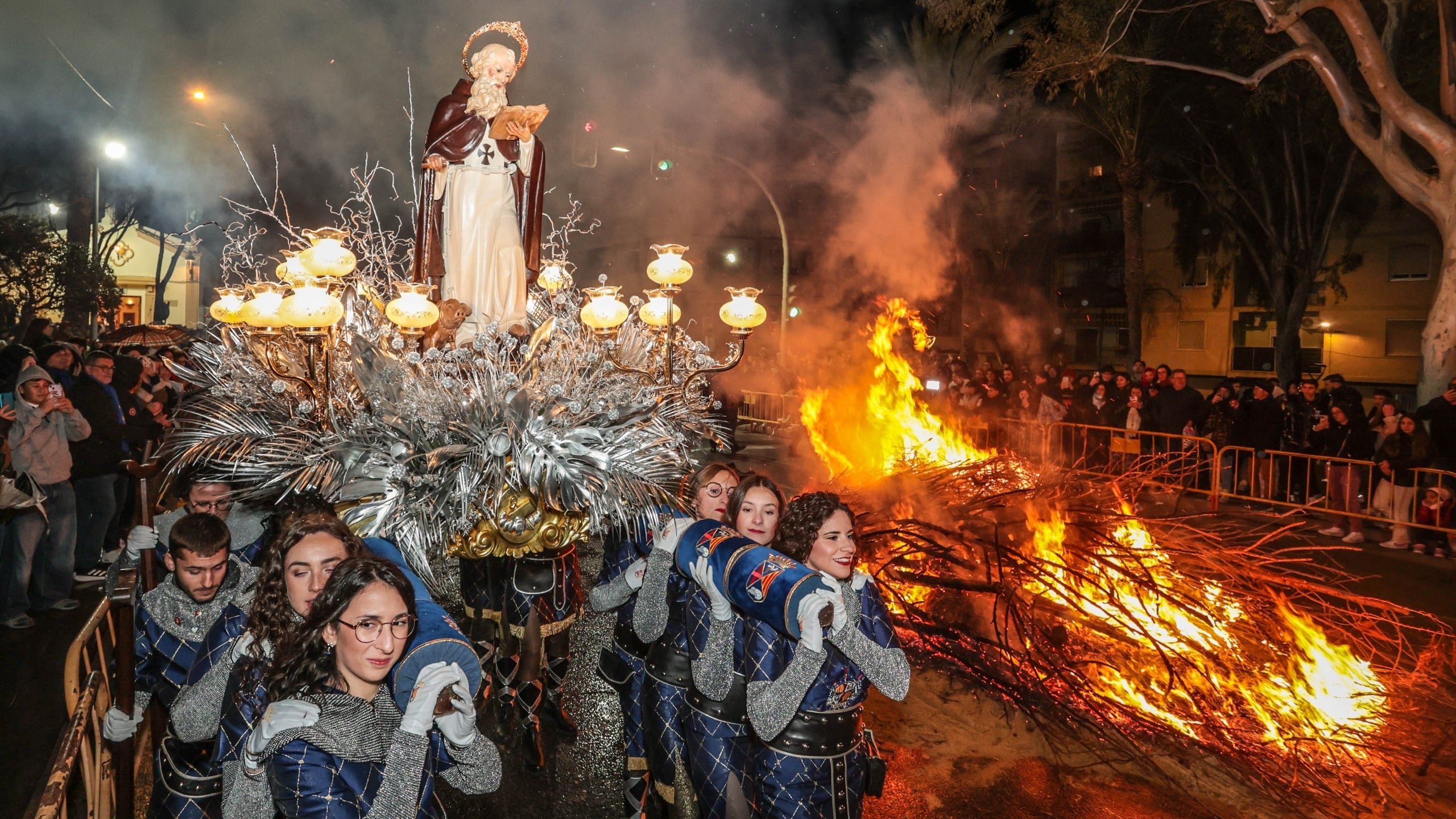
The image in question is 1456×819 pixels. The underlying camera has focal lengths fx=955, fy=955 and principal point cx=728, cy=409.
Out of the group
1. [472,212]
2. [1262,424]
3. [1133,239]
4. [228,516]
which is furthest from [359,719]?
[1133,239]

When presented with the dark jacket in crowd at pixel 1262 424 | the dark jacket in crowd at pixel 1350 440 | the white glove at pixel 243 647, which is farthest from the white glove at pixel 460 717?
the dark jacket in crowd at pixel 1262 424

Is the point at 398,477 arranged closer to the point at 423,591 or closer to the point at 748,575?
the point at 423,591

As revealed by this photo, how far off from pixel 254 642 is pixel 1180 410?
1216cm

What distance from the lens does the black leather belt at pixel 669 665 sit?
3723 mm

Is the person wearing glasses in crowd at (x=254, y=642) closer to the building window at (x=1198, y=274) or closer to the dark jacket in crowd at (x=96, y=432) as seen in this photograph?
the dark jacket in crowd at (x=96, y=432)

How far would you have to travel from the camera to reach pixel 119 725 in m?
3.13

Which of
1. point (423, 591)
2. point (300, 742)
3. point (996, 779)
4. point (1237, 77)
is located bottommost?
point (996, 779)

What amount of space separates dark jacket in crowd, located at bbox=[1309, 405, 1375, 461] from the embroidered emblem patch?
9.50 metres

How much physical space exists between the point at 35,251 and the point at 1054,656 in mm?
28428

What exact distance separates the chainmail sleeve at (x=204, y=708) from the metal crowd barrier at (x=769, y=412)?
A: 539 inches

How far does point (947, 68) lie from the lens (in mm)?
20594

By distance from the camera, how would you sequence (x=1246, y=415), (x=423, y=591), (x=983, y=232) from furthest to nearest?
(x=983, y=232), (x=1246, y=415), (x=423, y=591)

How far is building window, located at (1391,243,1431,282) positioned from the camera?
25.2 meters

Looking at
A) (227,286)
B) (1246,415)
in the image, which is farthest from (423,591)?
(1246,415)
